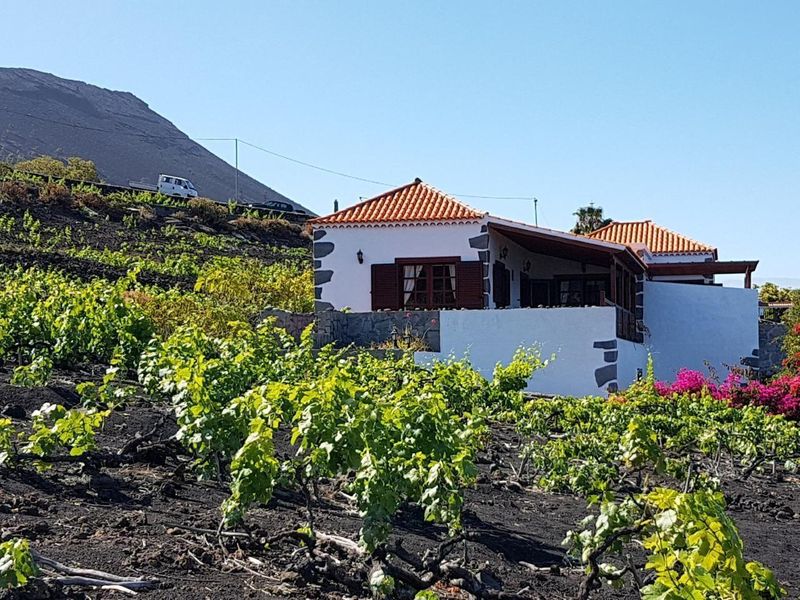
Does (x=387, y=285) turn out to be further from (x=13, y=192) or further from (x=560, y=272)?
(x=13, y=192)

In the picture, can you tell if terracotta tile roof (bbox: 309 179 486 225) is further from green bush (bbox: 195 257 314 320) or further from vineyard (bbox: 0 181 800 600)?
vineyard (bbox: 0 181 800 600)

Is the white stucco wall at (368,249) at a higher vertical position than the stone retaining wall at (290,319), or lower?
higher

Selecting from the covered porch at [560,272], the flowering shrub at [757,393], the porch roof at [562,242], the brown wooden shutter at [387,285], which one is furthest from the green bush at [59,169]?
the flowering shrub at [757,393]

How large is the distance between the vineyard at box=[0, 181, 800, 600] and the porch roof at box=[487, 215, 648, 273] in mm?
7646

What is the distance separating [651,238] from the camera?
28.4 meters

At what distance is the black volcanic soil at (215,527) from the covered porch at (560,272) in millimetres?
10373

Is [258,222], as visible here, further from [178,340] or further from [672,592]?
[672,592]

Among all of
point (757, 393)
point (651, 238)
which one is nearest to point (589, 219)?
point (651, 238)

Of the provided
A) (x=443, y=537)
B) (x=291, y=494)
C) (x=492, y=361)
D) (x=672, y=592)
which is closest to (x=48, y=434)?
(x=291, y=494)

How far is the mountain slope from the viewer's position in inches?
3404

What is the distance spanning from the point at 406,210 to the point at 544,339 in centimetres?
480

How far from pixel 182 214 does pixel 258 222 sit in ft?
10.8

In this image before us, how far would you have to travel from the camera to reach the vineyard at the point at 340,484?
13.6ft

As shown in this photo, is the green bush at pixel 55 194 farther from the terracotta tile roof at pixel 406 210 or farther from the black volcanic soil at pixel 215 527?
the black volcanic soil at pixel 215 527
